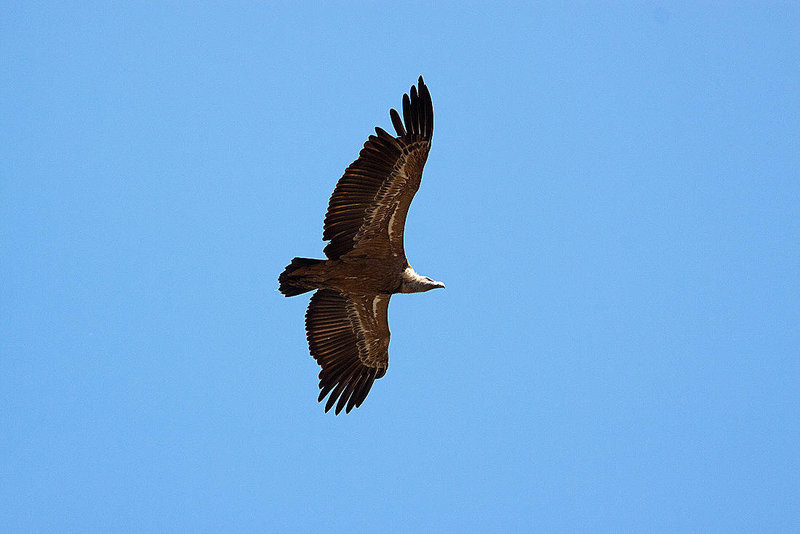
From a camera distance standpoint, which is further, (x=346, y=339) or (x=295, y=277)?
(x=346, y=339)

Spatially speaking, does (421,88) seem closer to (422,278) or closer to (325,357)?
(422,278)

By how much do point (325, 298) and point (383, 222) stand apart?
186 cm

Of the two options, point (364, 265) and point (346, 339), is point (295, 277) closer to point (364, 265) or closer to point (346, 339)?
point (364, 265)

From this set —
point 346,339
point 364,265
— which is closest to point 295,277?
point 364,265

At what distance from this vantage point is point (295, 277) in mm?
13523

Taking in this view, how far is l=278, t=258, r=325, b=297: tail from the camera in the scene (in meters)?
13.5

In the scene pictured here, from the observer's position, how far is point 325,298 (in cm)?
1453

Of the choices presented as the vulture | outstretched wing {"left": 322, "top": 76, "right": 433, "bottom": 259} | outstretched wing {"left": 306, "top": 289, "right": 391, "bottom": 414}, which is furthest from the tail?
outstretched wing {"left": 306, "top": 289, "right": 391, "bottom": 414}

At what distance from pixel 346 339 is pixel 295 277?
1.79 meters

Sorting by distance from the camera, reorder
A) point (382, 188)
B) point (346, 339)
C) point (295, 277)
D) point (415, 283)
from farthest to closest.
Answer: point (346, 339) < point (415, 283) < point (295, 277) < point (382, 188)

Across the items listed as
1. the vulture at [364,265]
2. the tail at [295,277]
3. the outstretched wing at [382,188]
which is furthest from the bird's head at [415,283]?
the tail at [295,277]

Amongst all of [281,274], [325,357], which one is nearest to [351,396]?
[325,357]

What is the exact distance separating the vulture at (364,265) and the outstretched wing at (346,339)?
17mm

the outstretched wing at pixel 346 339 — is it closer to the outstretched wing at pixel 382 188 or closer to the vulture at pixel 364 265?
the vulture at pixel 364 265
